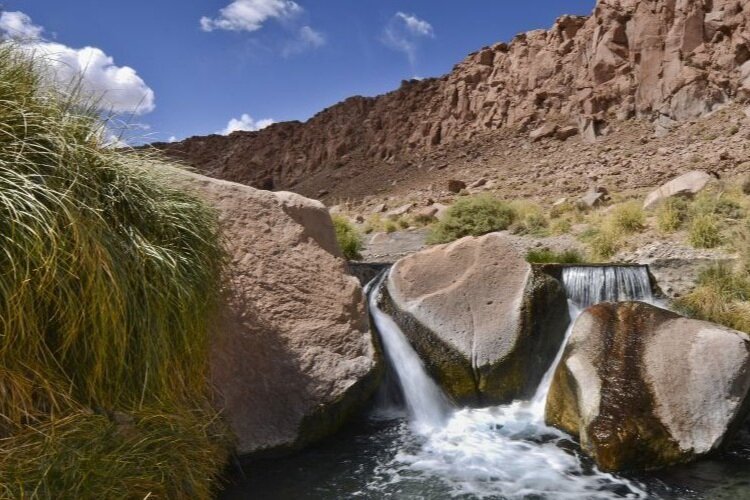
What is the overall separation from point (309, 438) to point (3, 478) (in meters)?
2.93

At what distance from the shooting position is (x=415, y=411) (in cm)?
629

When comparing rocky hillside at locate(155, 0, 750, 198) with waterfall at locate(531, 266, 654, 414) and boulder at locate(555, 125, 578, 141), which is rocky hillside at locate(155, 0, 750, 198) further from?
waterfall at locate(531, 266, 654, 414)

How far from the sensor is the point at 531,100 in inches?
1603

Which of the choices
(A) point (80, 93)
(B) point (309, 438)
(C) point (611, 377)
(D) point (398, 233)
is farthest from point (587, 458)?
(D) point (398, 233)

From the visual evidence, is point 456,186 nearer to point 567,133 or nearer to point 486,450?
point 567,133

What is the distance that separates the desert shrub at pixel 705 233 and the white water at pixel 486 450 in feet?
13.6

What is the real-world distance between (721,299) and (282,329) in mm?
6394

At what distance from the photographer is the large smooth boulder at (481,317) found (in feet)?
21.3

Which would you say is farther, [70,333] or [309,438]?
[309,438]

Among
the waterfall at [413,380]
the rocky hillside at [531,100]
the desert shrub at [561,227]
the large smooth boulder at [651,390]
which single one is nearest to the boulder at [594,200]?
the desert shrub at [561,227]

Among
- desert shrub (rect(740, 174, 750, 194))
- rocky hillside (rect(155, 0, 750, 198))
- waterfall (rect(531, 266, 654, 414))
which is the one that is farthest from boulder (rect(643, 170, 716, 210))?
rocky hillside (rect(155, 0, 750, 198))

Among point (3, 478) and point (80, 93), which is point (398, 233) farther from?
point (3, 478)

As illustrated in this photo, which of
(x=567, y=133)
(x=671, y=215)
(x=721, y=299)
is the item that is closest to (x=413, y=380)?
(x=721, y=299)

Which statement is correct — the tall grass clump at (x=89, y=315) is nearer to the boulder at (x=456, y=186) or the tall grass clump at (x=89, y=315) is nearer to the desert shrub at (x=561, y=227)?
the desert shrub at (x=561, y=227)
